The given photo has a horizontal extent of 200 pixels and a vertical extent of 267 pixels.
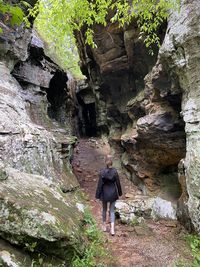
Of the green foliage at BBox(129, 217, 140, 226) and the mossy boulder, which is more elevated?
the mossy boulder

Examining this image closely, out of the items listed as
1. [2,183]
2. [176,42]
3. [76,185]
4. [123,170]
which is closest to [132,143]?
[123,170]

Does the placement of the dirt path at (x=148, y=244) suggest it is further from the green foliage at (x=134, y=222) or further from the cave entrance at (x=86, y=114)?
the cave entrance at (x=86, y=114)

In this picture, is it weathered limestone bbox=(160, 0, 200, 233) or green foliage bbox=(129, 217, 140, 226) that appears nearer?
weathered limestone bbox=(160, 0, 200, 233)

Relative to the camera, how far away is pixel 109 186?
6.67 metres

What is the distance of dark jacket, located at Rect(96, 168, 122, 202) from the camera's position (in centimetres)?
660

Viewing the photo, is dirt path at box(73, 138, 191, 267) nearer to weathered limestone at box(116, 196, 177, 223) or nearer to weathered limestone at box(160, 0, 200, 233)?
weathered limestone at box(116, 196, 177, 223)

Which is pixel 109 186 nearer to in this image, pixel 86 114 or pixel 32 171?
pixel 32 171

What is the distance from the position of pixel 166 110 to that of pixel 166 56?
2198mm

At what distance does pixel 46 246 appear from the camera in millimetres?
4230

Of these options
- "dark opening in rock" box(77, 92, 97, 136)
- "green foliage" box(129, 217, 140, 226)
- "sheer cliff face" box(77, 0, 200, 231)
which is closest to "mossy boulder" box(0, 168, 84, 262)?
"green foliage" box(129, 217, 140, 226)

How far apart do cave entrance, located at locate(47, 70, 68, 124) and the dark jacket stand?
12612 millimetres

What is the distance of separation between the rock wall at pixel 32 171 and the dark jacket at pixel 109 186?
84 cm

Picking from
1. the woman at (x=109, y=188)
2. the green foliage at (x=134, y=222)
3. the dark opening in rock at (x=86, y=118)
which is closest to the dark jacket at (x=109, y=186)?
the woman at (x=109, y=188)

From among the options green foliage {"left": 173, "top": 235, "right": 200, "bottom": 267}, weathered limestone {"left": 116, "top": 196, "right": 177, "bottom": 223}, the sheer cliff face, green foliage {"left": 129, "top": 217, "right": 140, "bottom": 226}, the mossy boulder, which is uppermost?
the sheer cliff face
